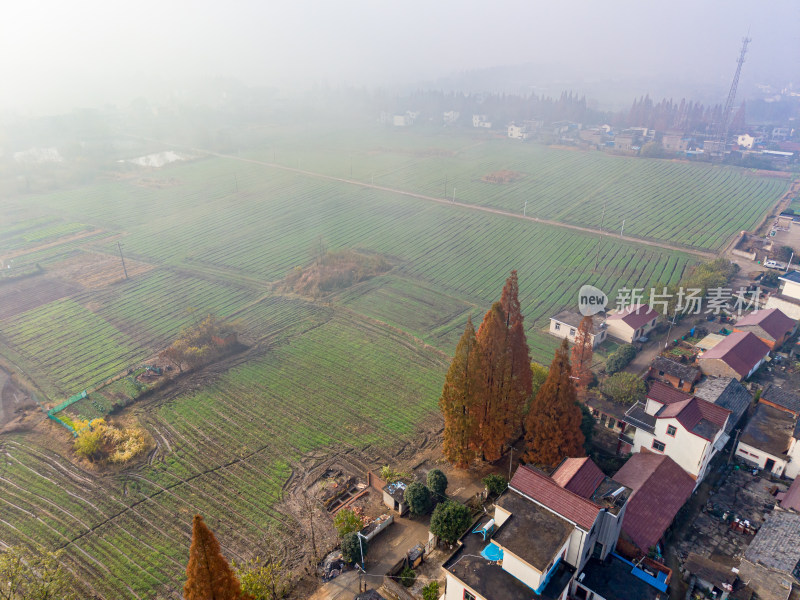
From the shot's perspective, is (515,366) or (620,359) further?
(620,359)

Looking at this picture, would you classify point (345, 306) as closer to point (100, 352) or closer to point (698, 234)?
point (100, 352)

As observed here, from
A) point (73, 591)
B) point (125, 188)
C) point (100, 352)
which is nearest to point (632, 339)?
point (73, 591)

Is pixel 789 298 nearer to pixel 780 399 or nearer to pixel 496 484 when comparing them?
pixel 780 399

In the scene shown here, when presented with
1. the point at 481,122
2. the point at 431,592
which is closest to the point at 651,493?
the point at 431,592

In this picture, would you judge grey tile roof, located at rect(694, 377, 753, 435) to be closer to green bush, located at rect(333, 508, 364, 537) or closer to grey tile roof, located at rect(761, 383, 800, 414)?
grey tile roof, located at rect(761, 383, 800, 414)

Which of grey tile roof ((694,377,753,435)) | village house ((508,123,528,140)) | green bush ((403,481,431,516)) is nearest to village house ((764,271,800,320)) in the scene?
grey tile roof ((694,377,753,435))

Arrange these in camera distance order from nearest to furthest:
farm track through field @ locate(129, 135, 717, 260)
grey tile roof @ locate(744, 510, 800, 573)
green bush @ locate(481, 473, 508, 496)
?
grey tile roof @ locate(744, 510, 800, 573) → green bush @ locate(481, 473, 508, 496) → farm track through field @ locate(129, 135, 717, 260)
